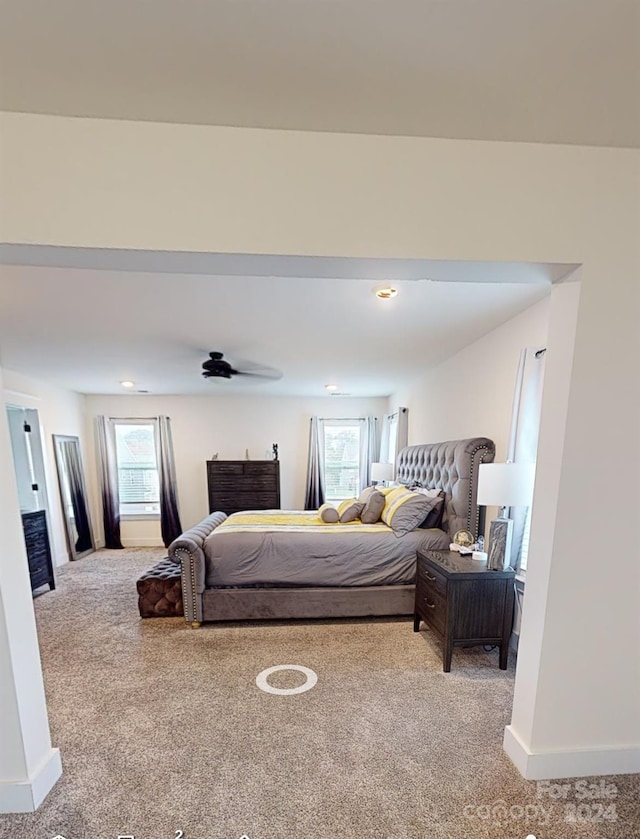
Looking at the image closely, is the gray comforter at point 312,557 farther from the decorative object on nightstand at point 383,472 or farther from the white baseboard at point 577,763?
the decorative object on nightstand at point 383,472

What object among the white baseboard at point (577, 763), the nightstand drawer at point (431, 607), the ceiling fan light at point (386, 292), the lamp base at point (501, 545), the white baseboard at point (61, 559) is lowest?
the white baseboard at point (577, 763)

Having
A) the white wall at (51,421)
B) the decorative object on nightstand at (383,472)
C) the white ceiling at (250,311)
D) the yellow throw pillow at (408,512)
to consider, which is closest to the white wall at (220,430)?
the white wall at (51,421)

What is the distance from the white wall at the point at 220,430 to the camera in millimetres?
6035

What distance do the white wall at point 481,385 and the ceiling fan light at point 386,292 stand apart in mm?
989

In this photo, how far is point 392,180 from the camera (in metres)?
1.22

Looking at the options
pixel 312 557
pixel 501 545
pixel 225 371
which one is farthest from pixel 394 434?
pixel 501 545

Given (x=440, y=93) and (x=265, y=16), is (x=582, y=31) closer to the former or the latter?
(x=440, y=93)

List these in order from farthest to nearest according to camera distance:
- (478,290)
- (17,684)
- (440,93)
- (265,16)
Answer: (478,290) < (17,684) < (440,93) < (265,16)

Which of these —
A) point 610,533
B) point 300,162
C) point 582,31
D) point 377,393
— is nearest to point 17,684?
point 300,162

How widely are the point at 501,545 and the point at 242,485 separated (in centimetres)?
408

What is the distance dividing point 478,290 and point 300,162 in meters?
1.44

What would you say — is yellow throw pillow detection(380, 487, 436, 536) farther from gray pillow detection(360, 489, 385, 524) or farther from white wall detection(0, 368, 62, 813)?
white wall detection(0, 368, 62, 813)

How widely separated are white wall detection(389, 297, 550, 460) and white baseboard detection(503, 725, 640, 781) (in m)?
1.68

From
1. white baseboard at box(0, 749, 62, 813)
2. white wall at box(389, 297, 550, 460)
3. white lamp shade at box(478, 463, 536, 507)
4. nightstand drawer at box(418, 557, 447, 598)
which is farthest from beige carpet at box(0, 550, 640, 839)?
white wall at box(389, 297, 550, 460)
